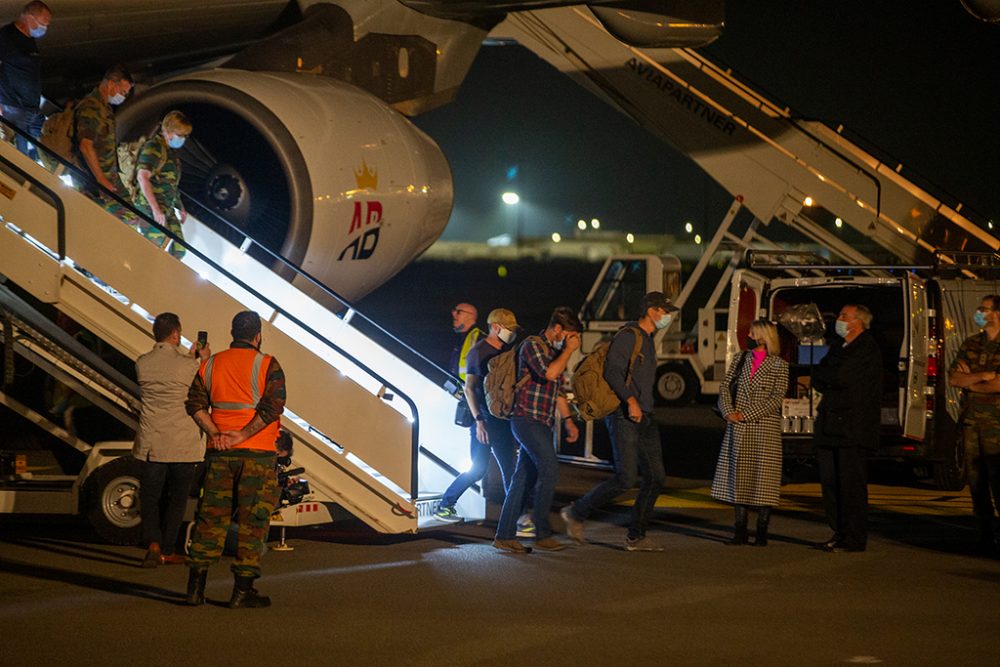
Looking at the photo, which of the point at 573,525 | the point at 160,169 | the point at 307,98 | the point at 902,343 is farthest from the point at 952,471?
the point at 160,169

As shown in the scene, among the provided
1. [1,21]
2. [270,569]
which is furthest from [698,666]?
[1,21]

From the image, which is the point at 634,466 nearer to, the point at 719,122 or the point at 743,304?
the point at 743,304

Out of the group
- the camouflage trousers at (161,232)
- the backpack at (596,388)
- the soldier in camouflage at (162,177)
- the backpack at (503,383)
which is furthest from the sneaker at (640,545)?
the soldier in camouflage at (162,177)

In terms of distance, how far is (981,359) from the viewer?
891 centimetres

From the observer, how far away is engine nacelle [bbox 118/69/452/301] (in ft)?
34.1

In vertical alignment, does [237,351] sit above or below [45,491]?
above

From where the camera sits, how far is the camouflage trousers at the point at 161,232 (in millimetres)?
9188

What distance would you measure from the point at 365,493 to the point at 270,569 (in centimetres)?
81

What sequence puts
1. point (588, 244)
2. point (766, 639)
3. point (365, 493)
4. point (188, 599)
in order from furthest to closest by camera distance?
1. point (588, 244)
2. point (365, 493)
3. point (188, 599)
4. point (766, 639)

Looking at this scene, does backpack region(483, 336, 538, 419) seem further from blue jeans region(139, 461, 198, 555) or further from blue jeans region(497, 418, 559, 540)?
blue jeans region(139, 461, 198, 555)

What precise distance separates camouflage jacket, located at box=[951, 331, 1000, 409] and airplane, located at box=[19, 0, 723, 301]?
4.09 metres

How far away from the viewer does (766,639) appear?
6.16 m

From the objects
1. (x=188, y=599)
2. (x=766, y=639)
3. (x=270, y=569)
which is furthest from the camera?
(x=270, y=569)

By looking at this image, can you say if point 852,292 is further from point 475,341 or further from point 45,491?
point 45,491
